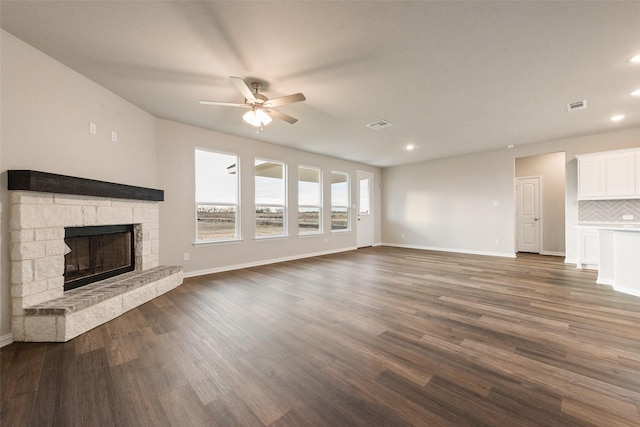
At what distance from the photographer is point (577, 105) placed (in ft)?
11.9

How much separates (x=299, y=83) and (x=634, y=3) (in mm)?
2850

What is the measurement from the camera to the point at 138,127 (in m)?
3.72

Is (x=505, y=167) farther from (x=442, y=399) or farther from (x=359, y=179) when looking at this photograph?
(x=442, y=399)

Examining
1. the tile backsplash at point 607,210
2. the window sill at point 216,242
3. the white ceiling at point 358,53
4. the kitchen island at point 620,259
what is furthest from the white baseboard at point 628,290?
the window sill at point 216,242

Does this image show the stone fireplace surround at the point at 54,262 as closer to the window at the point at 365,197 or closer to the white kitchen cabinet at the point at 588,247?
the window at the point at 365,197

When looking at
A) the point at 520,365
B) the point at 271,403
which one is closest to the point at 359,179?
the point at 520,365

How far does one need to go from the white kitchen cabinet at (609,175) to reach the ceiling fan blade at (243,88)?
20.8ft

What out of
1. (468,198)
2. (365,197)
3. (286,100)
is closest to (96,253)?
(286,100)

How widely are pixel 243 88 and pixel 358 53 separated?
1225mm

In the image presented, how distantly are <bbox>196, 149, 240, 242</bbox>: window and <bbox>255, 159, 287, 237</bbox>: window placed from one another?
1.77 feet

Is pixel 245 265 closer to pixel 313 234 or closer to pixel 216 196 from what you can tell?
pixel 216 196

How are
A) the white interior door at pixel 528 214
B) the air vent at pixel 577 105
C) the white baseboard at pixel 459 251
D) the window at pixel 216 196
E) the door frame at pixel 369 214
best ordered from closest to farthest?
the air vent at pixel 577 105 → the window at pixel 216 196 → the white baseboard at pixel 459 251 → the white interior door at pixel 528 214 → the door frame at pixel 369 214

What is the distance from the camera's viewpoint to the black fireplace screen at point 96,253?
279cm

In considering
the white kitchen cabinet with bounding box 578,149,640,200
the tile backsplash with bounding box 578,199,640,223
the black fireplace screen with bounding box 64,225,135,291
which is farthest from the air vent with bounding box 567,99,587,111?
the black fireplace screen with bounding box 64,225,135,291
